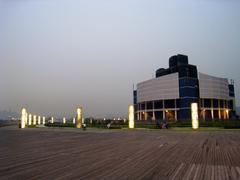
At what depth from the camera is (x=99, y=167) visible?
22.7 ft

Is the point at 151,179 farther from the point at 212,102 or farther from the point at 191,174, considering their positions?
the point at 212,102

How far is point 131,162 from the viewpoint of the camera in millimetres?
7703

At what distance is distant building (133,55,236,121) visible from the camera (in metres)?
84.3

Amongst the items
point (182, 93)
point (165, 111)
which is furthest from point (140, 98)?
point (182, 93)

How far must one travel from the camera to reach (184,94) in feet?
275

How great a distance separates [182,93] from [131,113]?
5162 cm

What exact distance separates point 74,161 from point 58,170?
4.74 feet

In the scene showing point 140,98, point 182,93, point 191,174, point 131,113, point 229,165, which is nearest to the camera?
point 191,174

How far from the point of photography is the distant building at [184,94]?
277 ft

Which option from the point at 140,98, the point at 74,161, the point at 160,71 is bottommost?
the point at 74,161

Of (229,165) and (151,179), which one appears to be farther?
(229,165)

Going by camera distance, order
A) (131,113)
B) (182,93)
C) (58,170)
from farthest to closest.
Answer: (182,93) → (131,113) → (58,170)

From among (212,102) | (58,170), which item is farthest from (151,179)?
(212,102)

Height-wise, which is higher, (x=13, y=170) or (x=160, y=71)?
(x=160, y=71)
